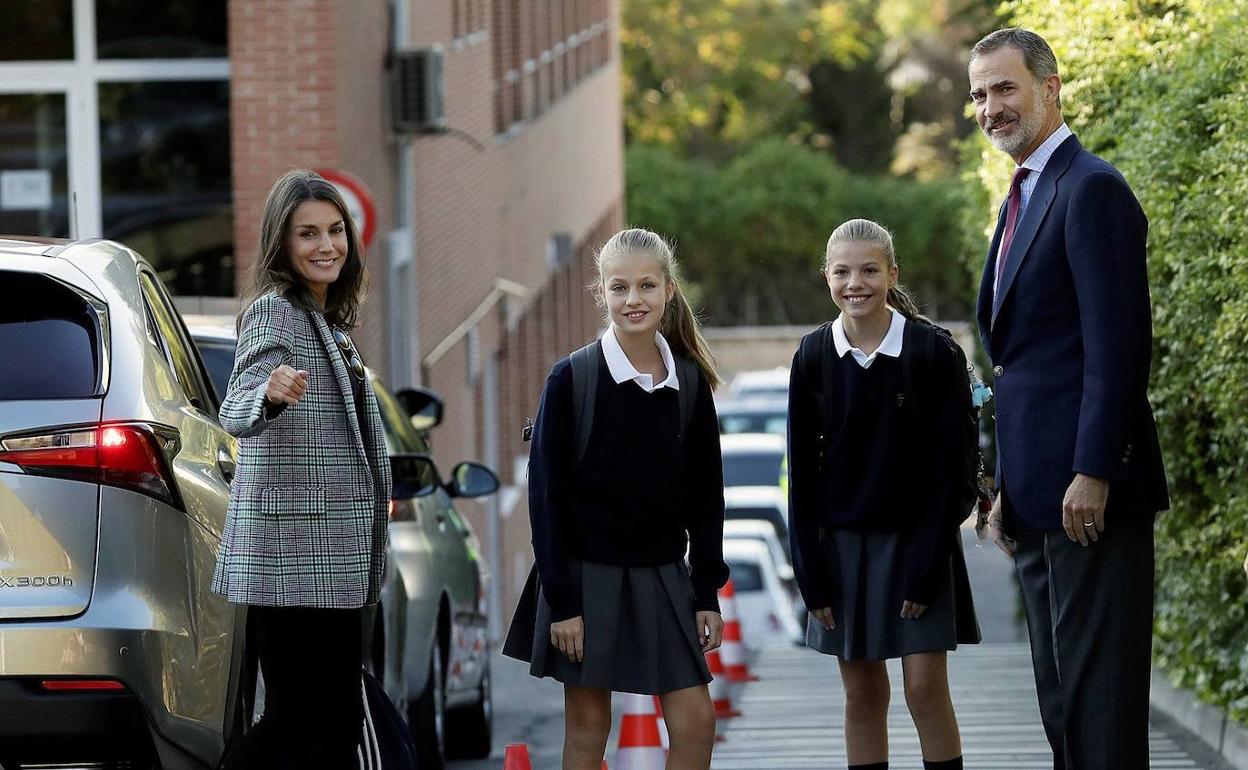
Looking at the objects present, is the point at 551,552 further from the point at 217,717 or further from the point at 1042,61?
the point at 1042,61

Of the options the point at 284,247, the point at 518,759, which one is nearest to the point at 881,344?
the point at 518,759

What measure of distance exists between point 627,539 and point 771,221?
5543 cm

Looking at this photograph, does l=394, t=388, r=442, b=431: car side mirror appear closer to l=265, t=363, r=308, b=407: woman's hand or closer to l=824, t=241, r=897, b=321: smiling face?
l=824, t=241, r=897, b=321: smiling face

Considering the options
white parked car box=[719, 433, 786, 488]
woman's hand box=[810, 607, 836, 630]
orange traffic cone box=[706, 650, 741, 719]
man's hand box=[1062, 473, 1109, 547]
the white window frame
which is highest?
the white window frame

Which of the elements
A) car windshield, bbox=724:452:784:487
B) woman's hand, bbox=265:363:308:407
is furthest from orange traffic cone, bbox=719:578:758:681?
car windshield, bbox=724:452:784:487

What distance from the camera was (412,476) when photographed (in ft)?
26.0

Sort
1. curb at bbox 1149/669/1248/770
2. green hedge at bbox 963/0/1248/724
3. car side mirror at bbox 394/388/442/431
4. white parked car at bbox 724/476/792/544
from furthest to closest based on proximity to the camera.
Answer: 1. white parked car at bbox 724/476/792/544
2. car side mirror at bbox 394/388/442/431
3. curb at bbox 1149/669/1248/770
4. green hedge at bbox 963/0/1248/724

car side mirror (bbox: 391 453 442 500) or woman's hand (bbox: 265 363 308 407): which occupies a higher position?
woman's hand (bbox: 265 363 308 407)

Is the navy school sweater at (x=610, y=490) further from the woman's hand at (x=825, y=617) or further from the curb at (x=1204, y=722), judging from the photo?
the curb at (x=1204, y=722)

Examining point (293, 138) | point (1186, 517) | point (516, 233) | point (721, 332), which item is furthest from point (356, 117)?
point (721, 332)

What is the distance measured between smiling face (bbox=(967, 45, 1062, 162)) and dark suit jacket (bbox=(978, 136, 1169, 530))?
3.4 inches

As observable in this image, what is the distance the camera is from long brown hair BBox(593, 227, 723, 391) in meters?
5.50

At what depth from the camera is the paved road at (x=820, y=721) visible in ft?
26.6

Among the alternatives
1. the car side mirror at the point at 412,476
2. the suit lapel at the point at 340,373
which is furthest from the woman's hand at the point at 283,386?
the car side mirror at the point at 412,476
